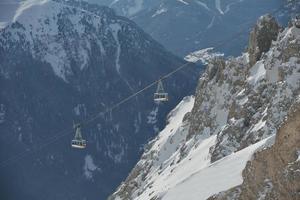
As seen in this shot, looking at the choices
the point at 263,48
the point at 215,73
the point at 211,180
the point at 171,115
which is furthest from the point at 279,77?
the point at 171,115

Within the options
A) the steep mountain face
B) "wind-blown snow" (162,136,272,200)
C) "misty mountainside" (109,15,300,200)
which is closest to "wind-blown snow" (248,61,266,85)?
"misty mountainside" (109,15,300,200)

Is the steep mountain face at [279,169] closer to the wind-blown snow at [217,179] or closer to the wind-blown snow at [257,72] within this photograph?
the wind-blown snow at [217,179]

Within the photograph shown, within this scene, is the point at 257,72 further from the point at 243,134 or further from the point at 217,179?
the point at 217,179

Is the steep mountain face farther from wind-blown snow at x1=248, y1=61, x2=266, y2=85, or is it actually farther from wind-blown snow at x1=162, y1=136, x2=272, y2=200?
wind-blown snow at x1=248, y1=61, x2=266, y2=85

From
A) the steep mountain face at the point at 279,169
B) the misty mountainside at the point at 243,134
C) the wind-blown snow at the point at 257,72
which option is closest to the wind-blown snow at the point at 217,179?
the misty mountainside at the point at 243,134

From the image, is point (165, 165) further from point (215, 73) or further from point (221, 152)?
point (221, 152)

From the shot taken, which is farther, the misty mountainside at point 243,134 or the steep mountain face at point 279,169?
the misty mountainside at point 243,134

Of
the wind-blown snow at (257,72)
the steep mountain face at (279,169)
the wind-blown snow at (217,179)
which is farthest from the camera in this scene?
the wind-blown snow at (257,72)

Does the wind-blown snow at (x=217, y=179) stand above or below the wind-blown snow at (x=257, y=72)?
above

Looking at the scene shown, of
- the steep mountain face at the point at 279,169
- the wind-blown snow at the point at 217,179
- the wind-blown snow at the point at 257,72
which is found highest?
the steep mountain face at the point at 279,169
